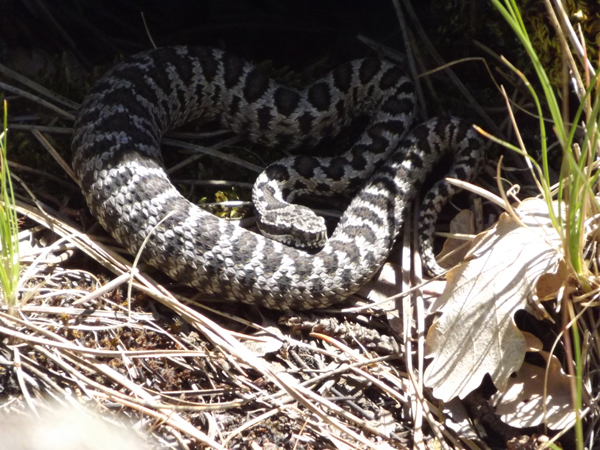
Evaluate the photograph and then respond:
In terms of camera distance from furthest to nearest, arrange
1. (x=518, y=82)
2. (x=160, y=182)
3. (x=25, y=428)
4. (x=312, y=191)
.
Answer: (x=312, y=191), (x=518, y=82), (x=160, y=182), (x=25, y=428)

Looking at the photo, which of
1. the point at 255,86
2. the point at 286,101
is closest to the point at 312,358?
the point at 286,101

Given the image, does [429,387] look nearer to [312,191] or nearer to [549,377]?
[549,377]

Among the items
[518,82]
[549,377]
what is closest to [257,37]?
[518,82]

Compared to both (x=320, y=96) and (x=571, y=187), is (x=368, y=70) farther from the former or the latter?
(x=571, y=187)

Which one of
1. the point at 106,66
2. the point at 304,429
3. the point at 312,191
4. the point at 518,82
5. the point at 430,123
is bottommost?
the point at 304,429

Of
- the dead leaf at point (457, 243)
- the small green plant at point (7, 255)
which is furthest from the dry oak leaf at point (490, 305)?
the small green plant at point (7, 255)
